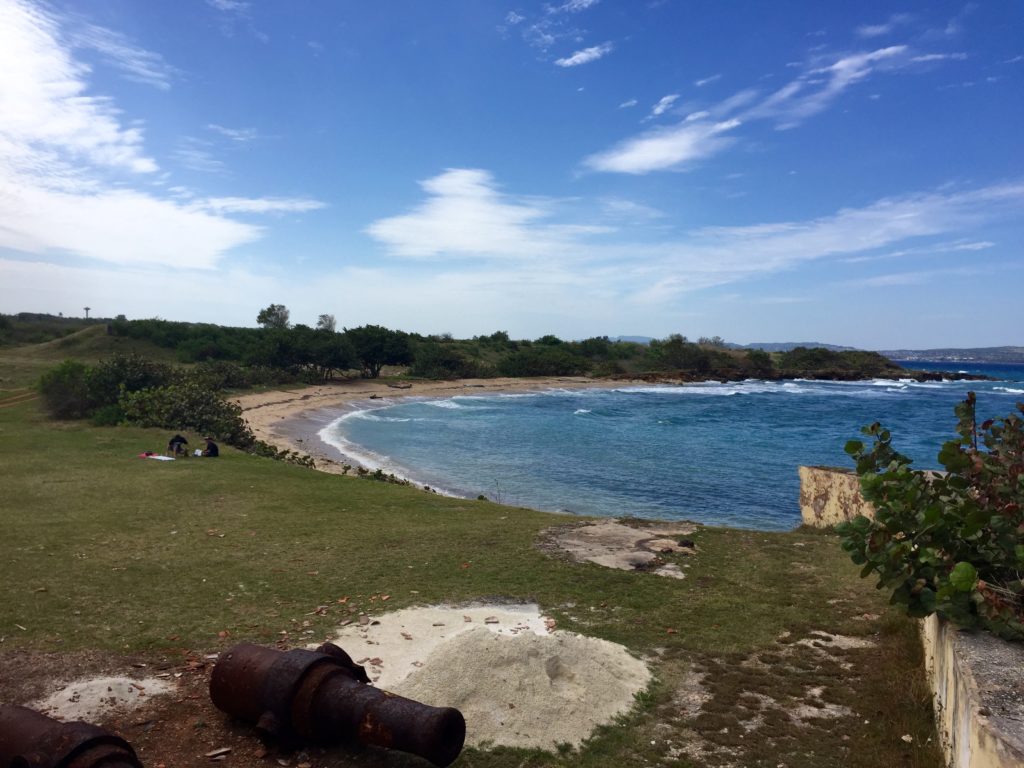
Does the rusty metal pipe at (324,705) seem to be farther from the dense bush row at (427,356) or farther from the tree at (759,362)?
the tree at (759,362)

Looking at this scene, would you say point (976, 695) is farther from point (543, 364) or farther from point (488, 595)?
point (543, 364)

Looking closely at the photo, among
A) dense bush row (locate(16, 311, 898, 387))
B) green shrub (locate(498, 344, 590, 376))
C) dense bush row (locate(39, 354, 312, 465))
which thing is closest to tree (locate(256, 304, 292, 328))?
dense bush row (locate(16, 311, 898, 387))

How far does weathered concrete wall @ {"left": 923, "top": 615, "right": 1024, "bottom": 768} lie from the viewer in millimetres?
3293

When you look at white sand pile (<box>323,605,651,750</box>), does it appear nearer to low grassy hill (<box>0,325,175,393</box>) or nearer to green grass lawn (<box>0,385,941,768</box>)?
green grass lawn (<box>0,385,941,768</box>)

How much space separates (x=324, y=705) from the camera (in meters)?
4.41

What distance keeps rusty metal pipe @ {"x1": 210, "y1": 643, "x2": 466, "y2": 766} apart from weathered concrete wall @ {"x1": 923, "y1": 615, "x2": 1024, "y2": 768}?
2.88 metres

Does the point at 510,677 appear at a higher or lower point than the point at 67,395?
lower

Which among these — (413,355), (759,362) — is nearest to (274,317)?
(413,355)

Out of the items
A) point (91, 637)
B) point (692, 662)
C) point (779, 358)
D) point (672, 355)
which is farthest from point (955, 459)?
point (779, 358)

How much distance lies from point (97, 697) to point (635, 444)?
29.8 meters

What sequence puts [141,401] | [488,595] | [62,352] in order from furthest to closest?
[62,352]
[141,401]
[488,595]

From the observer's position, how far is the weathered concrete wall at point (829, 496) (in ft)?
38.9

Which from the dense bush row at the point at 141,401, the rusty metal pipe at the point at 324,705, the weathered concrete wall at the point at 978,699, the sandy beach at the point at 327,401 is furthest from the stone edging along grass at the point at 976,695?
the dense bush row at the point at 141,401

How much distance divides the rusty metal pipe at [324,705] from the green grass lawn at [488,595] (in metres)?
0.42
